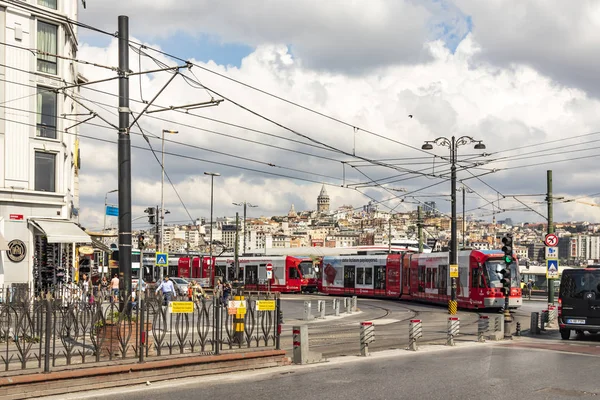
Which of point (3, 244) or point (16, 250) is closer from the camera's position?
point (3, 244)

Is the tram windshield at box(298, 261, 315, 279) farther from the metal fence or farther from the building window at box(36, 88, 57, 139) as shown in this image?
the metal fence

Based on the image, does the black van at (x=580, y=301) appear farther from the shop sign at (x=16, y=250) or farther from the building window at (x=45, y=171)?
the building window at (x=45, y=171)

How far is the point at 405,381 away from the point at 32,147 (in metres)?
22.9

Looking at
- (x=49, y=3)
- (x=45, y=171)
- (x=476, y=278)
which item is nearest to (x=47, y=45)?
(x=49, y=3)

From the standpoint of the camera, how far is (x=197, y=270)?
7212cm

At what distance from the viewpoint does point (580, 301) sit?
78.4 ft

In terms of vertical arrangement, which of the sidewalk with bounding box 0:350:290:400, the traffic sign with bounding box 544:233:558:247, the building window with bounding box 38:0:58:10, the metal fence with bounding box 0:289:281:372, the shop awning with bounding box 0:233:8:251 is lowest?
the sidewalk with bounding box 0:350:290:400

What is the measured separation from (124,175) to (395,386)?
6570mm

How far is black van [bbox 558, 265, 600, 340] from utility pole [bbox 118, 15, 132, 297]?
14.7 meters

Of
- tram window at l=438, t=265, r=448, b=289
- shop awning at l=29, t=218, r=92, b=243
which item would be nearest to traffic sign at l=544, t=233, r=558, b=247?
tram window at l=438, t=265, r=448, b=289

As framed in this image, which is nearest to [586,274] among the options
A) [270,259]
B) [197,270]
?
[270,259]

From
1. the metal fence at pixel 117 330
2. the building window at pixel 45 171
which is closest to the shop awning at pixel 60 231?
the building window at pixel 45 171

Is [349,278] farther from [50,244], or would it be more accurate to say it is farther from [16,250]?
[16,250]

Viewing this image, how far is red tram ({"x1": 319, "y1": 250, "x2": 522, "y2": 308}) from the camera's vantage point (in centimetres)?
3903
